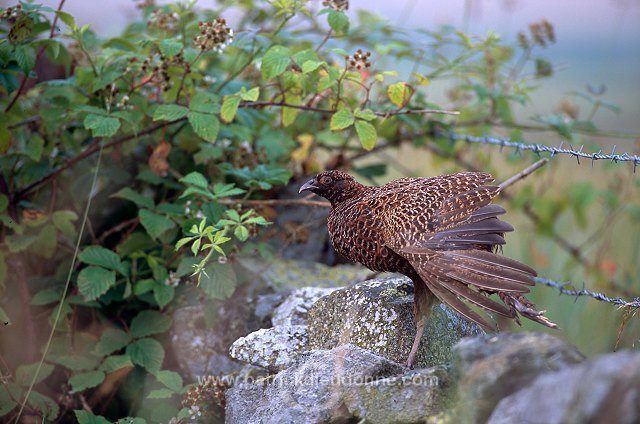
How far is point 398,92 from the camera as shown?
4.07 m

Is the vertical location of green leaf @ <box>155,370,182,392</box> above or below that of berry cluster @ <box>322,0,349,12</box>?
below

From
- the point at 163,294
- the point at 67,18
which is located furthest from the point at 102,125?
the point at 163,294

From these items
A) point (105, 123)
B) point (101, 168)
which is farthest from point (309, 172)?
point (105, 123)

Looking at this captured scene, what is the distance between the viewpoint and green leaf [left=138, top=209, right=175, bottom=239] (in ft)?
12.6

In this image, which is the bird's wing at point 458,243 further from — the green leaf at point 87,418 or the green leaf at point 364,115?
the green leaf at point 87,418

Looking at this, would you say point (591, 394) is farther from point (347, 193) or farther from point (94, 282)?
point (94, 282)

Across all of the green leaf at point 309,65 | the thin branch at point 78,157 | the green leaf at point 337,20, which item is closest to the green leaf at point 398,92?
the green leaf at point 337,20

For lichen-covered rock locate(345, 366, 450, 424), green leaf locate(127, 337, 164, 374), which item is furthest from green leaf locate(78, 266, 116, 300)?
lichen-covered rock locate(345, 366, 450, 424)

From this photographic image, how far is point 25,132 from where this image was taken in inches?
178

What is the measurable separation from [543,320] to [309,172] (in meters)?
2.43

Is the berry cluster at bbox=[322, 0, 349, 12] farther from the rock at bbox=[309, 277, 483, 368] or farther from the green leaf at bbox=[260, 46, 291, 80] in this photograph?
the rock at bbox=[309, 277, 483, 368]

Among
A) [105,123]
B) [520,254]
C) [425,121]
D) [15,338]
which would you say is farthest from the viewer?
[520,254]

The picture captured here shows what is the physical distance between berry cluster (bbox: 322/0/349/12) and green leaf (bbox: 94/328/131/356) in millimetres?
2024

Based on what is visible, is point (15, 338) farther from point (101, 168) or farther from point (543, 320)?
point (543, 320)
